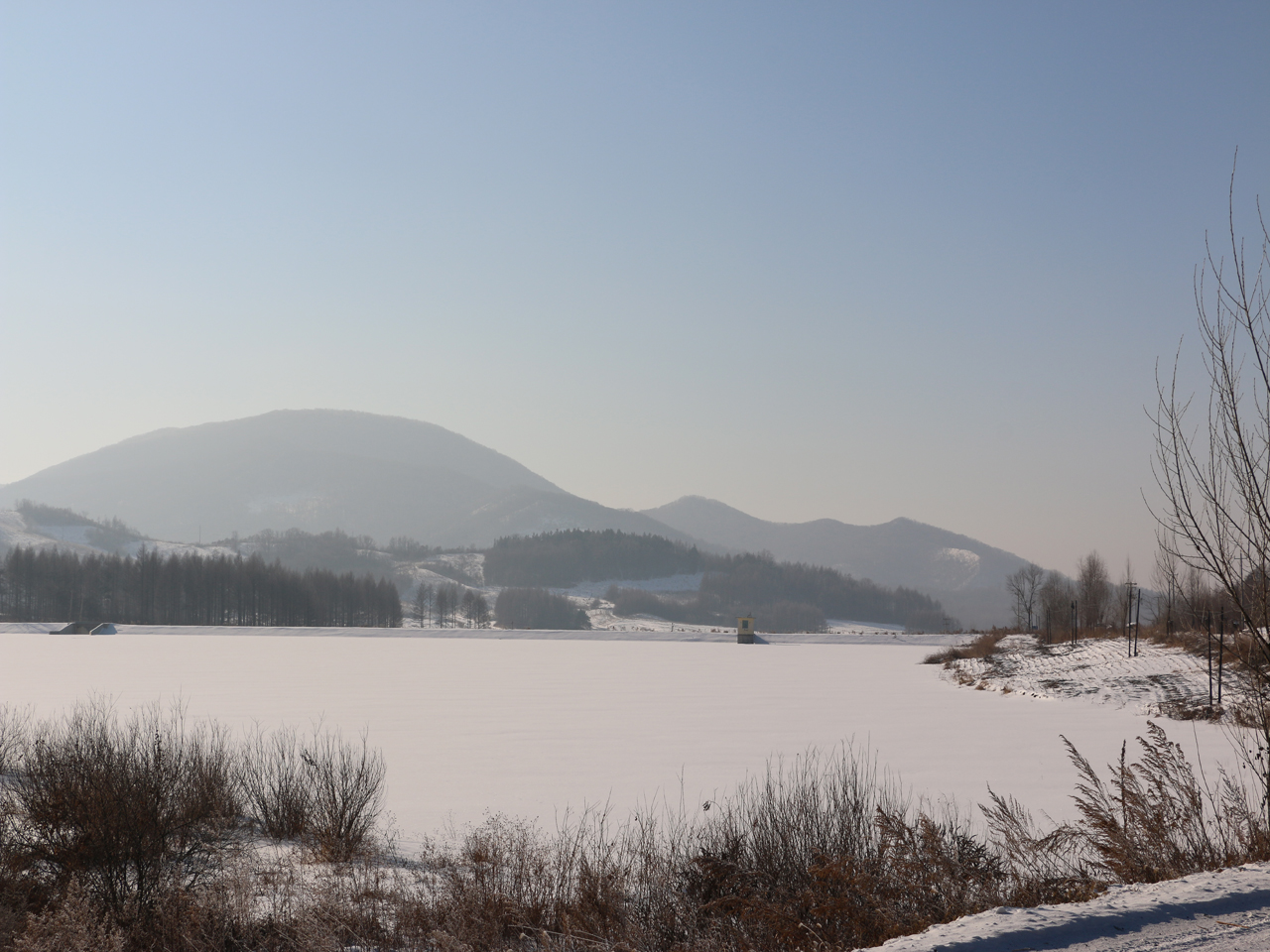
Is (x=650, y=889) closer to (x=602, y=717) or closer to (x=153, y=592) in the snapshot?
(x=602, y=717)

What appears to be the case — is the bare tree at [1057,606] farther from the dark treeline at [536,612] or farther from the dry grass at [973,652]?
the dark treeline at [536,612]

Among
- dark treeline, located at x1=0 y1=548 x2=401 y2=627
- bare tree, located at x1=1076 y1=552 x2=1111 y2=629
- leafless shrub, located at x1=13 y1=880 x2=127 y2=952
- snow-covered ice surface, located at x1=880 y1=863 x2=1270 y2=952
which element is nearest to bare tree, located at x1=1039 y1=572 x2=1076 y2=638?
bare tree, located at x1=1076 y1=552 x2=1111 y2=629

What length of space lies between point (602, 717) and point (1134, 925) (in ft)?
61.4

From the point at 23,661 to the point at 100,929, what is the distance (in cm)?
4178

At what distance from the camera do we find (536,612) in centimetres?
17638

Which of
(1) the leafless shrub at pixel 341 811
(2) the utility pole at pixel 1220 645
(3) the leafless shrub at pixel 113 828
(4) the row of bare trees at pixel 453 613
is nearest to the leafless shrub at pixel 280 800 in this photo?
(1) the leafless shrub at pixel 341 811

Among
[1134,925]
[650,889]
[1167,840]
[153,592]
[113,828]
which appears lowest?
[153,592]

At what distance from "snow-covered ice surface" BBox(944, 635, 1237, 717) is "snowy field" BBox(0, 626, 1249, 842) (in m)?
0.77

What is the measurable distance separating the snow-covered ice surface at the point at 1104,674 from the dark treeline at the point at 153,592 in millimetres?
104718

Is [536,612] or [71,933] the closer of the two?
[71,933]

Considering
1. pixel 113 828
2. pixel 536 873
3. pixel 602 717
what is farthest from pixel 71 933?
pixel 602 717

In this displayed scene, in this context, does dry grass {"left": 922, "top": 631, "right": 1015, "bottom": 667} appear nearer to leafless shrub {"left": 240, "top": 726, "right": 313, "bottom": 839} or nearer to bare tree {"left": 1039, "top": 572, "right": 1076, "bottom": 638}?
bare tree {"left": 1039, "top": 572, "right": 1076, "bottom": 638}

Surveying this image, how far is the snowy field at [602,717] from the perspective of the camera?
14.4 m

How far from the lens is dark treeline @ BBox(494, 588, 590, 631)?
17175 centimetres
